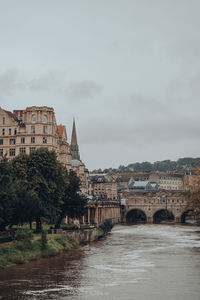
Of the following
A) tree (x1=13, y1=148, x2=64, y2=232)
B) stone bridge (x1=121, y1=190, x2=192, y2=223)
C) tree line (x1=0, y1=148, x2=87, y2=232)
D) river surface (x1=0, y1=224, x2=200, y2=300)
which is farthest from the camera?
stone bridge (x1=121, y1=190, x2=192, y2=223)

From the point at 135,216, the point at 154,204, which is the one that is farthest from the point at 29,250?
the point at 135,216

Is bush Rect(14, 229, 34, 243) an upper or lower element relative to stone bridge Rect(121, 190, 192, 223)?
lower

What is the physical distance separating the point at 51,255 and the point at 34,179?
1404 centimetres

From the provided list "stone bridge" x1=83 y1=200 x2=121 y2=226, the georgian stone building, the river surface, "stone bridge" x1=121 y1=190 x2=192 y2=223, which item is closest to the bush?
the river surface

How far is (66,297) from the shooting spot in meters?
44.3

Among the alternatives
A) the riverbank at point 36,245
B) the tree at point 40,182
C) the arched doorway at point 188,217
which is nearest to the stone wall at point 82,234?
the riverbank at point 36,245

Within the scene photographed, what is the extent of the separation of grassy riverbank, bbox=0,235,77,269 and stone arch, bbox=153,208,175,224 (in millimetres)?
99946

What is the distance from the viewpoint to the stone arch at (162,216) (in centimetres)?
17362

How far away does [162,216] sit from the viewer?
583 ft

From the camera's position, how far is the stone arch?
173625mm

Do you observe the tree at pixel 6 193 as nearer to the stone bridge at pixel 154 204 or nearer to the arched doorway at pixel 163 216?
the stone bridge at pixel 154 204

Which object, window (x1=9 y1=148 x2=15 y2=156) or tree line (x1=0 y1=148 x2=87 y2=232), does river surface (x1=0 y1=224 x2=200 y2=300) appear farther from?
window (x1=9 y1=148 x2=15 y2=156)

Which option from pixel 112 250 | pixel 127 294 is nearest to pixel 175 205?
pixel 112 250

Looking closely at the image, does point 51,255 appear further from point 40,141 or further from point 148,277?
point 40,141
